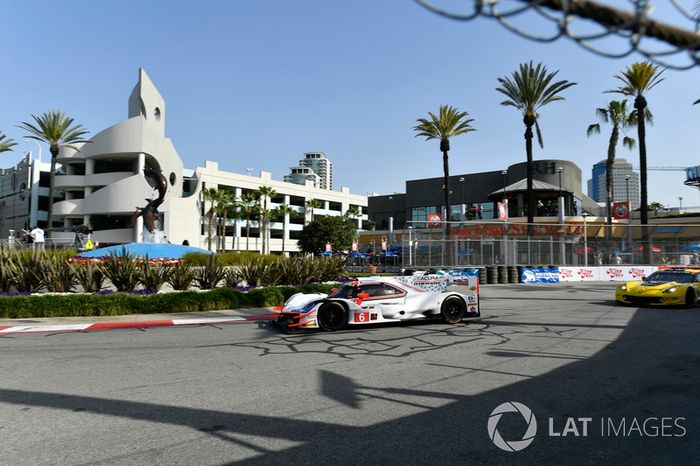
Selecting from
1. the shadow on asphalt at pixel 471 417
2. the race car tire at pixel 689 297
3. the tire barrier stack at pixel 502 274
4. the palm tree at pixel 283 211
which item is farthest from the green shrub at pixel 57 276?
the palm tree at pixel 283 211

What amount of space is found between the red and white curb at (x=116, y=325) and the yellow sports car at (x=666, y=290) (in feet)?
38.0

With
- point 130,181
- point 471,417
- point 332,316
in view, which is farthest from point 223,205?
point 471,417

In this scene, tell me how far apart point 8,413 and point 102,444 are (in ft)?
5.82

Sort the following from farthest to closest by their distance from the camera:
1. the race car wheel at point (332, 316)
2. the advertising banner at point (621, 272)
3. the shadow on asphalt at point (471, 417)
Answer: the advertising banner at point (621, 272) < the race car wheel at point (332, 316) < the shadow on asphalt at point (471, 417)

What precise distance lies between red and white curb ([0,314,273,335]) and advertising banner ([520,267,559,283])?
1889cm

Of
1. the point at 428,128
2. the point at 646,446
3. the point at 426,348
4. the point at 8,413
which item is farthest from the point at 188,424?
the point at 428,128

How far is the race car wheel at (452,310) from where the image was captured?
11648 mm

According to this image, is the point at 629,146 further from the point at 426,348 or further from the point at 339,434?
the point at 339,434

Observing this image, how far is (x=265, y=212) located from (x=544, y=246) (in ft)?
174

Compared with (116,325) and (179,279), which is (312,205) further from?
(116,325)

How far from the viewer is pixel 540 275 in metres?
28.2

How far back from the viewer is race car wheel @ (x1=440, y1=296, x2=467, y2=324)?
11.6m

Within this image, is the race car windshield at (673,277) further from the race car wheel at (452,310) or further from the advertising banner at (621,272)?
the advertising banner at (621,272)

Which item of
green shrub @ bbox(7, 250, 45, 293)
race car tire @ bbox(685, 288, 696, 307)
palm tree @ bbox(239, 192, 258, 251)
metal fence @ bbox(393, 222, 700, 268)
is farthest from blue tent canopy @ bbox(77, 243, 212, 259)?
palm tree @ bbox(239, 192, 258, 251)
